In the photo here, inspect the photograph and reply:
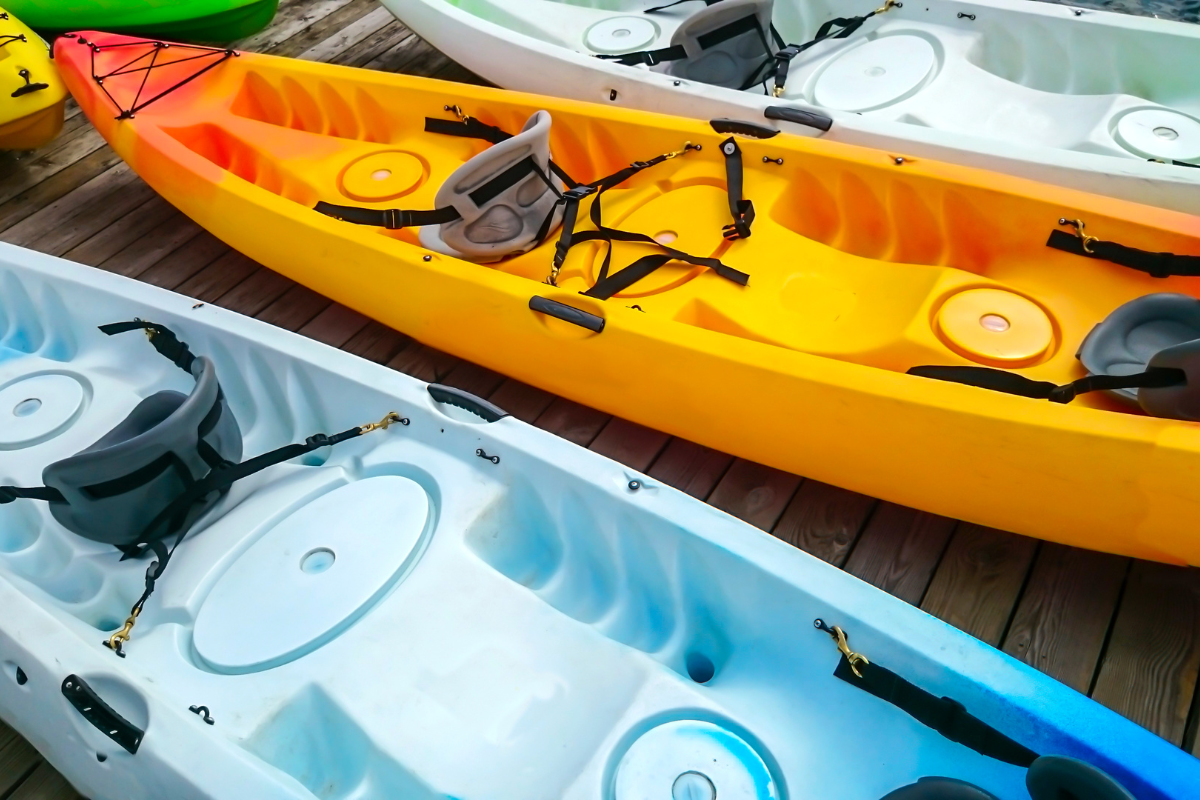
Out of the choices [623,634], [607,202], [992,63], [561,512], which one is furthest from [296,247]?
[992,63]

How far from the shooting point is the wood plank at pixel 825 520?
2.10 meters

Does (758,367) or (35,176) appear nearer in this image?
(758,367)

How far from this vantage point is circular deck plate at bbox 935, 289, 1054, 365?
195 cm

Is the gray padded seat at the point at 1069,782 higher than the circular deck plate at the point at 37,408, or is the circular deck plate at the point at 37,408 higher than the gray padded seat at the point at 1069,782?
the gray padded seat at the point at 1069,782

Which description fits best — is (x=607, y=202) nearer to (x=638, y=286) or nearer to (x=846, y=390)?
(x=638, y=286)

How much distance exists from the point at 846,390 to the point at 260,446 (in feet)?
4.70

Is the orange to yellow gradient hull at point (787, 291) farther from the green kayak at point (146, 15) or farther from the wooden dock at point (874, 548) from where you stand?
the green kayak at point (146, 15)

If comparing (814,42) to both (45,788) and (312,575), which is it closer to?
(312,575)

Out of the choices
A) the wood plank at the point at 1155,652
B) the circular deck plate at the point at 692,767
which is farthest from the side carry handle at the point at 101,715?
the wood plank at the point at 1155,652

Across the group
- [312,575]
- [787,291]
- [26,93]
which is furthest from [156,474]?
[26,93]

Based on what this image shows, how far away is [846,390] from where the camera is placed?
178cm

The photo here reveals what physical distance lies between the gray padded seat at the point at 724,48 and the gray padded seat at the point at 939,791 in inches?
91.8

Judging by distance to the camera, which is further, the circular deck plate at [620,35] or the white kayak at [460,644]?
the circular deck plate at [620,35]

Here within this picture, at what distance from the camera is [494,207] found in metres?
2.29
